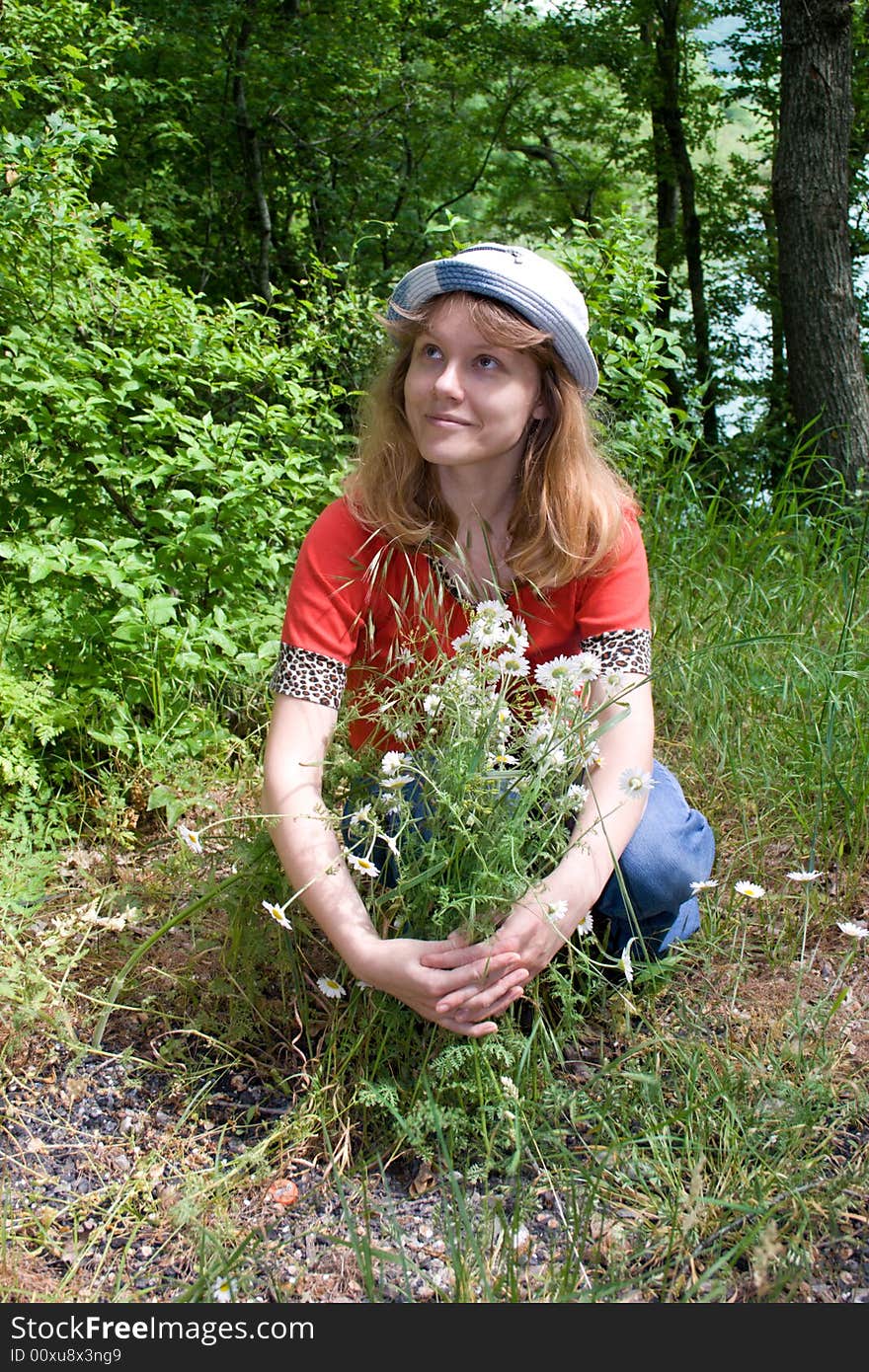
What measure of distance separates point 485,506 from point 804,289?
3.62m

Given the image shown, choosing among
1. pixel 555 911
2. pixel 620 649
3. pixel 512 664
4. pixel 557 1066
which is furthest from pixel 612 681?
pixel 557 1066

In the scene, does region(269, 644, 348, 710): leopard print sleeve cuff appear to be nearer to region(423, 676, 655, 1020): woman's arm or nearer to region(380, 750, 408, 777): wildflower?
region(380, 750, 408, 777): wildflower

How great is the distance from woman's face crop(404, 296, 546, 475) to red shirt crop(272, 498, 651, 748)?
208 mm

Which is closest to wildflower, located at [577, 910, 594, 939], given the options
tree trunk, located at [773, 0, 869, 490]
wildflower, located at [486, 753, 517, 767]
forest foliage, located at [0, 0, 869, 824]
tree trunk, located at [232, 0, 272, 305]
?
wildflower, located at [486, 753, 517, 767]

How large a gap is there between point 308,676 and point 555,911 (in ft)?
1.95

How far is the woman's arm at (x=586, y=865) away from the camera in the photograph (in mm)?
1825

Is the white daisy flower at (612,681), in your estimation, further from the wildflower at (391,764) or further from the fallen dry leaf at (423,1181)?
the fallen dry leaf at (423,1181)

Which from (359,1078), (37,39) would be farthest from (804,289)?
(359,1078)

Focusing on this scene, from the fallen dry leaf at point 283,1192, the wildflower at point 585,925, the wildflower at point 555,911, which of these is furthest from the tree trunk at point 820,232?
the fallen dry leaf at point 283,1192

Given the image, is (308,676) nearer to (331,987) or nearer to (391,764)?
(391,764)

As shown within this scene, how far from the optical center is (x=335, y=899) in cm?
192

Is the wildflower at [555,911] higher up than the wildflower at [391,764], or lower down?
lower down

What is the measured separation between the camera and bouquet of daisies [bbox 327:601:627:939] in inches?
71.3

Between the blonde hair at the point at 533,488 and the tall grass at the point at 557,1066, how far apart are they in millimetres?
673
